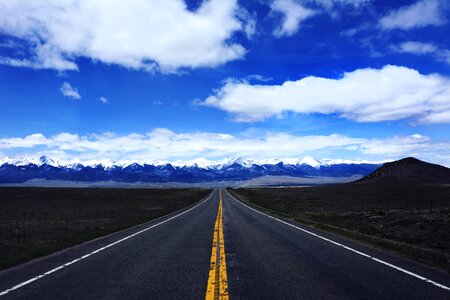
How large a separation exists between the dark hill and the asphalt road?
165448 millimetres

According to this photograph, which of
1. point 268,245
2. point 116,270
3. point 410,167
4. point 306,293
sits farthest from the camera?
point 410,167

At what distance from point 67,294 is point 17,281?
226 centimetres

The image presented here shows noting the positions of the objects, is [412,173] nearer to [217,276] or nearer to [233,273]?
[233,273]

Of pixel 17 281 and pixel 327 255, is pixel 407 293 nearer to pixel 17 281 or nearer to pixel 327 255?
pixel 327 255

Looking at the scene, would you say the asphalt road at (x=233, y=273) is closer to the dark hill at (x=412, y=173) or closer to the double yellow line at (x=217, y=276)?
the double yellow line at (x=217, y=276)

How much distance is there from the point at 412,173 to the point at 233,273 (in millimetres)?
190766

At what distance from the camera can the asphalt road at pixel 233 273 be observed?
7.88 metres

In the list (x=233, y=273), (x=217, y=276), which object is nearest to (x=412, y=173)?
(x=233, y=273)

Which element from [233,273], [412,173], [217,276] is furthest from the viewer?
[412,173]

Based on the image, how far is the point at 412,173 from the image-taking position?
17975 cm

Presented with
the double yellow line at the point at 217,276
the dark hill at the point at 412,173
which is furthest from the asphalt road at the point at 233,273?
the dark hill at the point at 412,173

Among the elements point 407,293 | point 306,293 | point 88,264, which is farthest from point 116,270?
point 407,293

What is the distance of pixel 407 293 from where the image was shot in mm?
7719

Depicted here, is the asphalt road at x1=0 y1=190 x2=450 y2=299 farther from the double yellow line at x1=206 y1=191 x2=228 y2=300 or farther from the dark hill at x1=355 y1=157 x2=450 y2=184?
the dark hill at x1=355 y1=157 x2=450 y2=184
